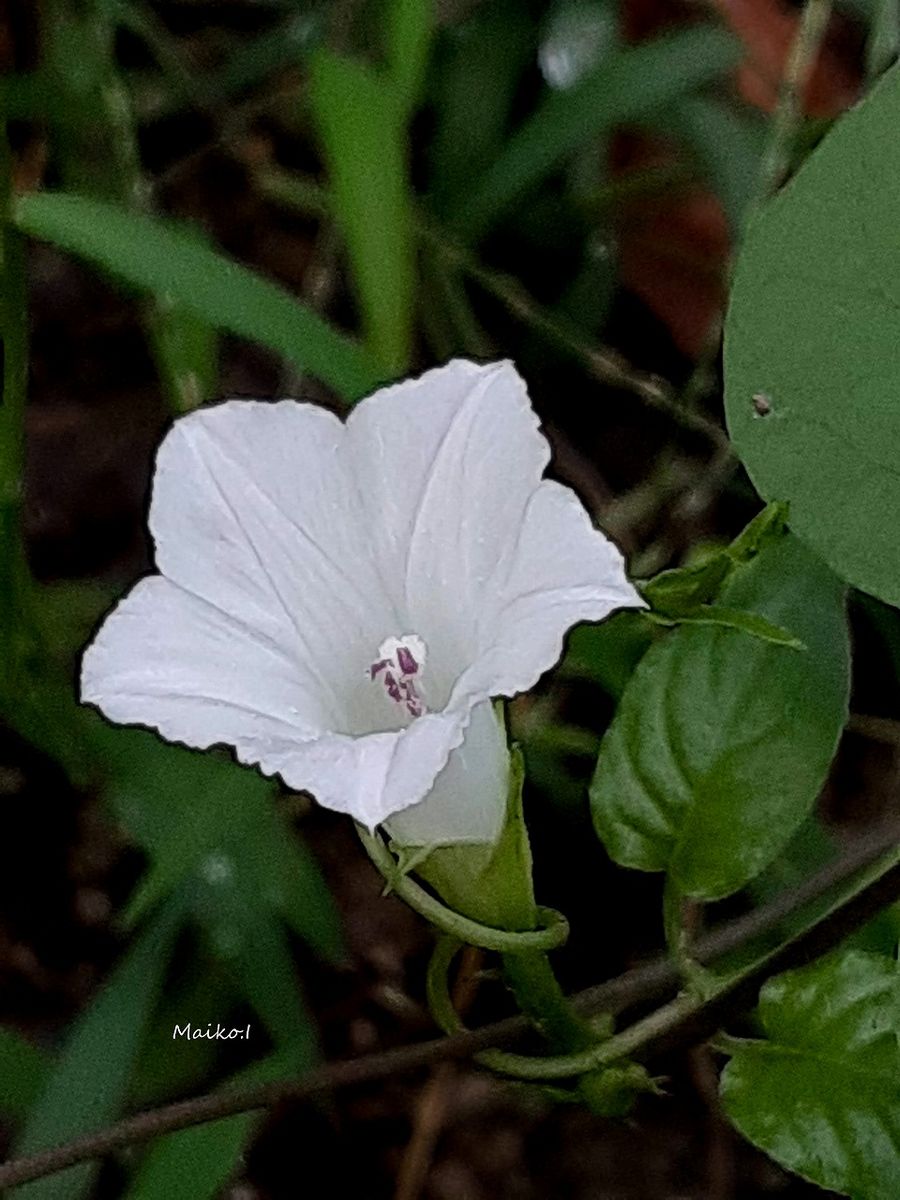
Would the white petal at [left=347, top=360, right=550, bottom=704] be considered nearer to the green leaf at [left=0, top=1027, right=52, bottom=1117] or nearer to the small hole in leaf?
the small hole in leaf

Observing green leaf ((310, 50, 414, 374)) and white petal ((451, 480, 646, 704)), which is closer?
white petal ((451, 480, 646, 704))

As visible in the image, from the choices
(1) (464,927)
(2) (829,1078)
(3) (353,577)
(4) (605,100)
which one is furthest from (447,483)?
(4) (605,100)

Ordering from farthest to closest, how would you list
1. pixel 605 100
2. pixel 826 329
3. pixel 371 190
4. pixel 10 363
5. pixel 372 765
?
pixel 605 100 < pixel 371 190 < pixel 10 363 < pixel 826 329 < pixel 372 765

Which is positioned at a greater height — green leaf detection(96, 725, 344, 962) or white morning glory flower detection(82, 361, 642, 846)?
white morning glory flower detection(82, 361, 642, 846)

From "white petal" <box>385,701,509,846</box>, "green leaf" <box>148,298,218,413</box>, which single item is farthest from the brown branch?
"green leaf" <box>148,298,218,413</box>

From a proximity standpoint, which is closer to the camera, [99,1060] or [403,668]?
[403,668]

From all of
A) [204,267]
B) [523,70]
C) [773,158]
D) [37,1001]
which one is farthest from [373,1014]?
[523,70]

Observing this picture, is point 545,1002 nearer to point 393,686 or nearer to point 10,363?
point 393,686

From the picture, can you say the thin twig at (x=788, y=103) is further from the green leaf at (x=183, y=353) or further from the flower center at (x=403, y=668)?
the flower center at (x=403, y=668)
